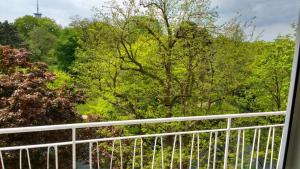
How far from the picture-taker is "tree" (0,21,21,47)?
17.8ft

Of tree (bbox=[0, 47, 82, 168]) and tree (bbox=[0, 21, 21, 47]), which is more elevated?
tree (bbox=[0, 21, 21, 47])

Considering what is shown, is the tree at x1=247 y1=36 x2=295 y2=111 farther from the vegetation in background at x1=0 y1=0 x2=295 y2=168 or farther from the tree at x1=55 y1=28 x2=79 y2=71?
the tree at x1=55 y1=28 x2=79 y2=71

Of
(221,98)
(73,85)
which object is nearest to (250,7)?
(221,98)

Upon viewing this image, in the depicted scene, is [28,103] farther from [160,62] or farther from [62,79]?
[160,62]

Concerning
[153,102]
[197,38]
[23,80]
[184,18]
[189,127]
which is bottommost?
[189,127]

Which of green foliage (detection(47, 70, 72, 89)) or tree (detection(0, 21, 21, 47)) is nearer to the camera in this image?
tree (detection(0, 21, 21, 47))

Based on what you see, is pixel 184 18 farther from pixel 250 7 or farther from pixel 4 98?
pixel 4 98

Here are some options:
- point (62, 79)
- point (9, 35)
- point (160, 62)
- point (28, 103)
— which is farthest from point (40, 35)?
point (160, 62)

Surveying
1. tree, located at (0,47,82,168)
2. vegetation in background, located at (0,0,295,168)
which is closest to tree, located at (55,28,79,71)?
vegetation in background, located at (0,0,295,168)

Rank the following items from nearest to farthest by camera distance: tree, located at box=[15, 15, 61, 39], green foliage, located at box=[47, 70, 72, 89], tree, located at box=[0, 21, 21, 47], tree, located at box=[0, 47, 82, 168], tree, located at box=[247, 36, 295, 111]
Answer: tree, located at box=[0, 47, 82, 168]
tree, located at box=[0, 21, 21, 47]
tree, located at box=[15, 15, 61, 39]
green foliage, located at box=[47, 70, 72, 89]
tree, located at box=[247, 36, 295, 111]

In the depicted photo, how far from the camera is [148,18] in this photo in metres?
6.49

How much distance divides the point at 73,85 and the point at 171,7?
2.75m

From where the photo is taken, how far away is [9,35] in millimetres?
5727

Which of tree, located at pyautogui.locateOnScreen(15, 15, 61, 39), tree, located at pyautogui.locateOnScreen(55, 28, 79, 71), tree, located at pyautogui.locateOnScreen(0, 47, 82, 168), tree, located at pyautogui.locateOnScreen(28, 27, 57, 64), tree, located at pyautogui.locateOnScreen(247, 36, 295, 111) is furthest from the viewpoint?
tree, located at pyautogui.locateOnScreen(247, 36, 295, 111)
